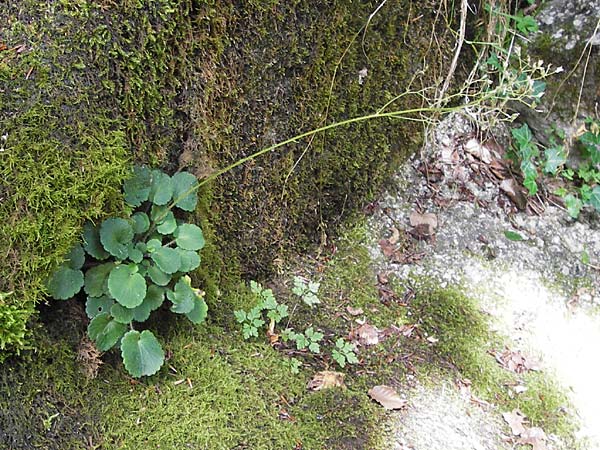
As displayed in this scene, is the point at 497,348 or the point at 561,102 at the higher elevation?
the point at 561,102

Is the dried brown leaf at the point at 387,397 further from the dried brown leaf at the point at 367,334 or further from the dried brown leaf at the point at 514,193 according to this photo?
the dried brown leaf at the point at 514,193

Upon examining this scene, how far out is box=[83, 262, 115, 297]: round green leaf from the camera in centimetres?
180

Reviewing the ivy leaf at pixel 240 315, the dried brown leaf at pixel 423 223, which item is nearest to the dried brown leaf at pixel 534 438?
the dried brown leaf at pixel 423 223

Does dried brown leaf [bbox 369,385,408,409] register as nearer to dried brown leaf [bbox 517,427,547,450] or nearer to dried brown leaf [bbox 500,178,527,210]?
dried brown leaf [bbox 517,427,547,450]

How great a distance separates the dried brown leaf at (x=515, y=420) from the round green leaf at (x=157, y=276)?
5.05 feet

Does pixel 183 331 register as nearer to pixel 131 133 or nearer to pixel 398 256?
pixel 131 133

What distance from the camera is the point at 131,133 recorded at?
6.21ft

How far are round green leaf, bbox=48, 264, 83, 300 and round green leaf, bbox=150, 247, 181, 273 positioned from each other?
0.81ft

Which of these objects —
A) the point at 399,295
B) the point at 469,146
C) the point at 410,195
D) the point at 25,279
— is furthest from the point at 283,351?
the point at 469,146

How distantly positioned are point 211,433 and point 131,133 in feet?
3.47

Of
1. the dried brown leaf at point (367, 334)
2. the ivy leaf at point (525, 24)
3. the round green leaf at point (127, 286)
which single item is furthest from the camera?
the ivy leaf at point (525, 24)

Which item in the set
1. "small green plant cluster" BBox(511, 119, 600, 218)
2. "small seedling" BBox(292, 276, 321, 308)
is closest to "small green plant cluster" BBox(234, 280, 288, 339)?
"small seedling" BBox(292, 276, 321, 308)

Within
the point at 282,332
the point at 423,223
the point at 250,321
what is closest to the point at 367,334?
the point at 282,332

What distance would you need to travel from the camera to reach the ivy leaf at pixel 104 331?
1.78 m
